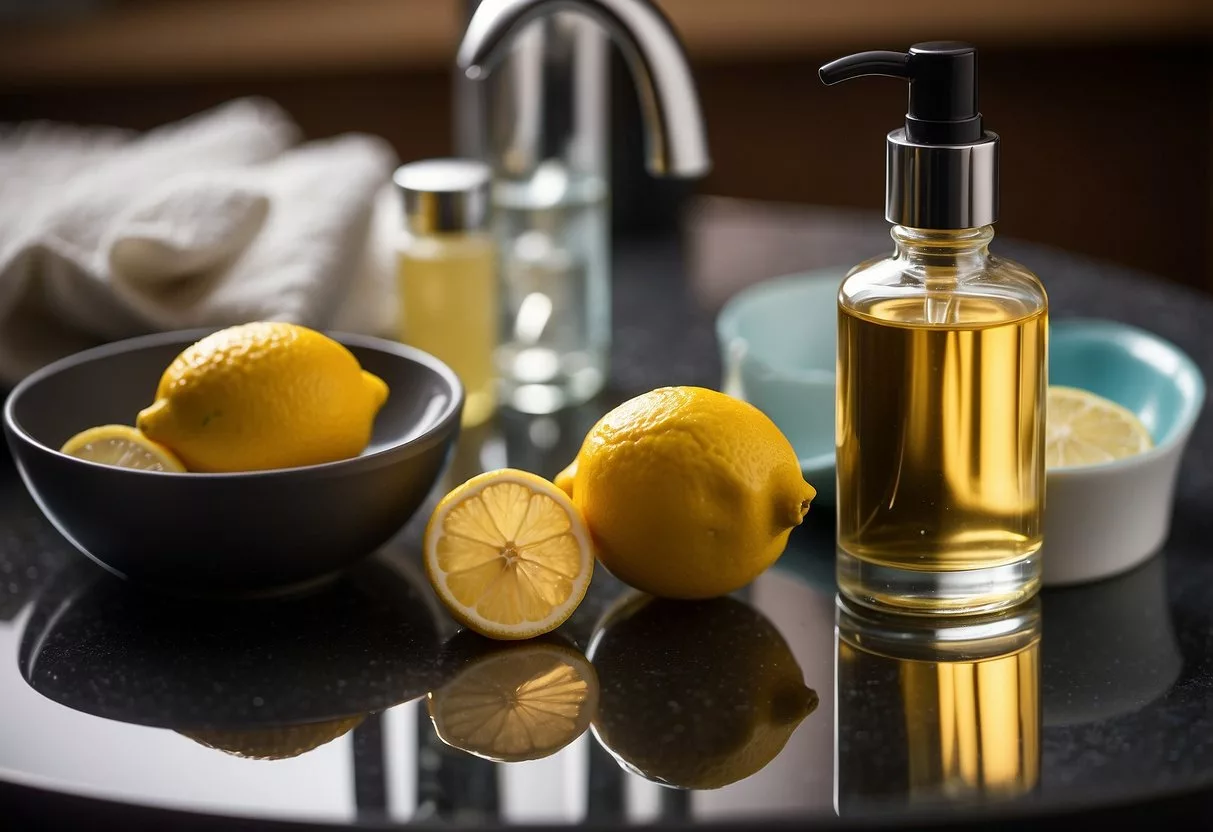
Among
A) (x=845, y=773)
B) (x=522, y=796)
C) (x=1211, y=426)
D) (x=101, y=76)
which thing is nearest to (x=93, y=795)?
(x=522, y=796)

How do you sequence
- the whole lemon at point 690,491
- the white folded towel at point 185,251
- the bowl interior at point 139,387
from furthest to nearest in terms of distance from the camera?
the white folded towel at point 185,251, the bowl interior at point 139,387, the whole lemon at point 690,491

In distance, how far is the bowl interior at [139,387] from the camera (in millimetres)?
798

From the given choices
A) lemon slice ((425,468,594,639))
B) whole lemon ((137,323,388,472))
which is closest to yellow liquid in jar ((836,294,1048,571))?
lemon slice ((425,468,594,639))

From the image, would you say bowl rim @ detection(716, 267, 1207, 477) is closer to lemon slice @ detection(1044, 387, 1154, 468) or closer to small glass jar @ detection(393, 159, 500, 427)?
lemon slice @ detection(1044, 387, 1154, 468)

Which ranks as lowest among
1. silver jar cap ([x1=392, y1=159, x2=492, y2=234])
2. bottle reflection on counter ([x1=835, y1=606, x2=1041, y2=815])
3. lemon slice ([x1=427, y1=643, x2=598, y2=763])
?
bottle reflection on counter ([x1=835, y1=606, x2=1041, y2=815])

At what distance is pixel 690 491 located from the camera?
65 cm

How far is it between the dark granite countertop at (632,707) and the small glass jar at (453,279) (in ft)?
0.69

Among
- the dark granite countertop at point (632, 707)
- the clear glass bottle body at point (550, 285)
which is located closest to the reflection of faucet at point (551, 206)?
the clear glass bottle body at point (550, 285)

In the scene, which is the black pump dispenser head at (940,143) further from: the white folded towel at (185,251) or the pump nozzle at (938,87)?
the white folded towel at (185,251)

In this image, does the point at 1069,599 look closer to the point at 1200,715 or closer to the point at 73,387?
the point at 1200,715

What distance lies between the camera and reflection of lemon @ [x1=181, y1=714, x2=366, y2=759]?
0.59m

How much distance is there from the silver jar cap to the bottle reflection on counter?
1.35ft

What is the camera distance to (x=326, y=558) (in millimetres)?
696

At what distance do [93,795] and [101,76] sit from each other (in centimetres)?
202
